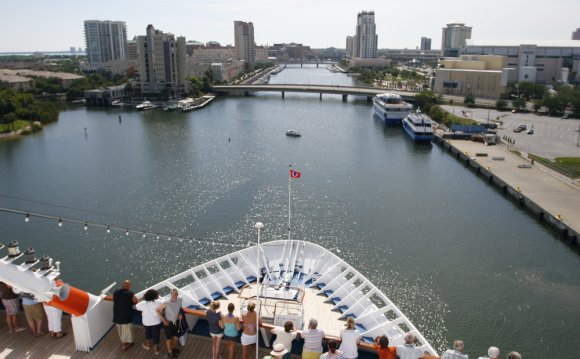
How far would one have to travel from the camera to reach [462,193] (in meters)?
23.1

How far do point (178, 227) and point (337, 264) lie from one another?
34.5 feet

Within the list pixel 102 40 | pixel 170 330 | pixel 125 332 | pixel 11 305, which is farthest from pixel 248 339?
pixel 102 40

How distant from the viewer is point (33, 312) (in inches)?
220

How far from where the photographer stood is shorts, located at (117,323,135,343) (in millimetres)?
5484

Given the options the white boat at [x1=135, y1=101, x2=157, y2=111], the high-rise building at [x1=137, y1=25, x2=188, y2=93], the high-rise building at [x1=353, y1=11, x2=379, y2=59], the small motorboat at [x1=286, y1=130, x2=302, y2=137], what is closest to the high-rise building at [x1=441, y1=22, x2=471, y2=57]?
the high-rise building at [x1=353, y1=11, x2=379, y2=59]

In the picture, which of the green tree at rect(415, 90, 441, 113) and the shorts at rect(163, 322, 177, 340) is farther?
the green tree at rect(415, 90, 441, 113)

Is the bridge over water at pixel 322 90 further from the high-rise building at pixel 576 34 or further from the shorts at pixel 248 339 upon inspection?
the high-rise building at pixel 576 34

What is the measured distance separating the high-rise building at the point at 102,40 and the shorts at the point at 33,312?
4974 inches

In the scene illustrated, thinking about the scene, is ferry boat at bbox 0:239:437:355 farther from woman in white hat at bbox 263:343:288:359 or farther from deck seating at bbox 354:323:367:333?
woman in white hat at bbox 263:343:288:359

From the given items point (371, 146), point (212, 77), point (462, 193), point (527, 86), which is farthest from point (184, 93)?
point (462, 193)

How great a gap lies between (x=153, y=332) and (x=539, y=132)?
1537 inches

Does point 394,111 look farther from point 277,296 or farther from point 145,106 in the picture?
point 277,296

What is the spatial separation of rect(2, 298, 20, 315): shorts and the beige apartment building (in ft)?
200

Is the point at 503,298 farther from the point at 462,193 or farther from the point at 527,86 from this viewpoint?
the point at 527,86
